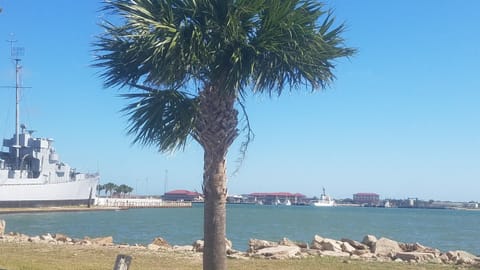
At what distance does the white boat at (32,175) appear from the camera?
96.2m

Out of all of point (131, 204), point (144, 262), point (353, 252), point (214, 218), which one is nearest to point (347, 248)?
point (353, 252)

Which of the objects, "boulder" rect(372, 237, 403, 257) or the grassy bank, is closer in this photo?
the grassy bank

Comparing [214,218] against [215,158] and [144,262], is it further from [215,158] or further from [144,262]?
[144,262]

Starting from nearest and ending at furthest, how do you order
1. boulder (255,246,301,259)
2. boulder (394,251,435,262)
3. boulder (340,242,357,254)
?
boulder (255,246,301,259)
boulder (394,251,435,262)
boulder (340,242,357,254)

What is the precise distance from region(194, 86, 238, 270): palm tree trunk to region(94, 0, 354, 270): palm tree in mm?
17

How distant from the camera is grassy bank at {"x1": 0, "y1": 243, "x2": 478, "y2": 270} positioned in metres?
16.0

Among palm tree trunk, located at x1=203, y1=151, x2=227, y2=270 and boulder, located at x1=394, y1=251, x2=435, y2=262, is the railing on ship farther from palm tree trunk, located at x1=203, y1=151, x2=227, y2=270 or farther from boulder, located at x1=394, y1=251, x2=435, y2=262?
palm tree trunk, located at x1=203, y1=151, x2=227, y2=270

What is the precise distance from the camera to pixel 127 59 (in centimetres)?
1123

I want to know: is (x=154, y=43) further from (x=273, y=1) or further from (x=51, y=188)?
(x=51, y=188)

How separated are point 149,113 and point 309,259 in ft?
30.6

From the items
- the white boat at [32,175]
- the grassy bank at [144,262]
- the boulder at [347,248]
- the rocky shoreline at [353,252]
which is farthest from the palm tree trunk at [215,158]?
the white boat at [32,175]

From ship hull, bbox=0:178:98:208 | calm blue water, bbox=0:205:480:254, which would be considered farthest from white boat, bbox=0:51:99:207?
calm blue water, bbox=0:205:480:254

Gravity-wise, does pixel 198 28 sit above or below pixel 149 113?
above

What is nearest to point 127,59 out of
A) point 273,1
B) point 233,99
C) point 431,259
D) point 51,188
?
point 233,99
